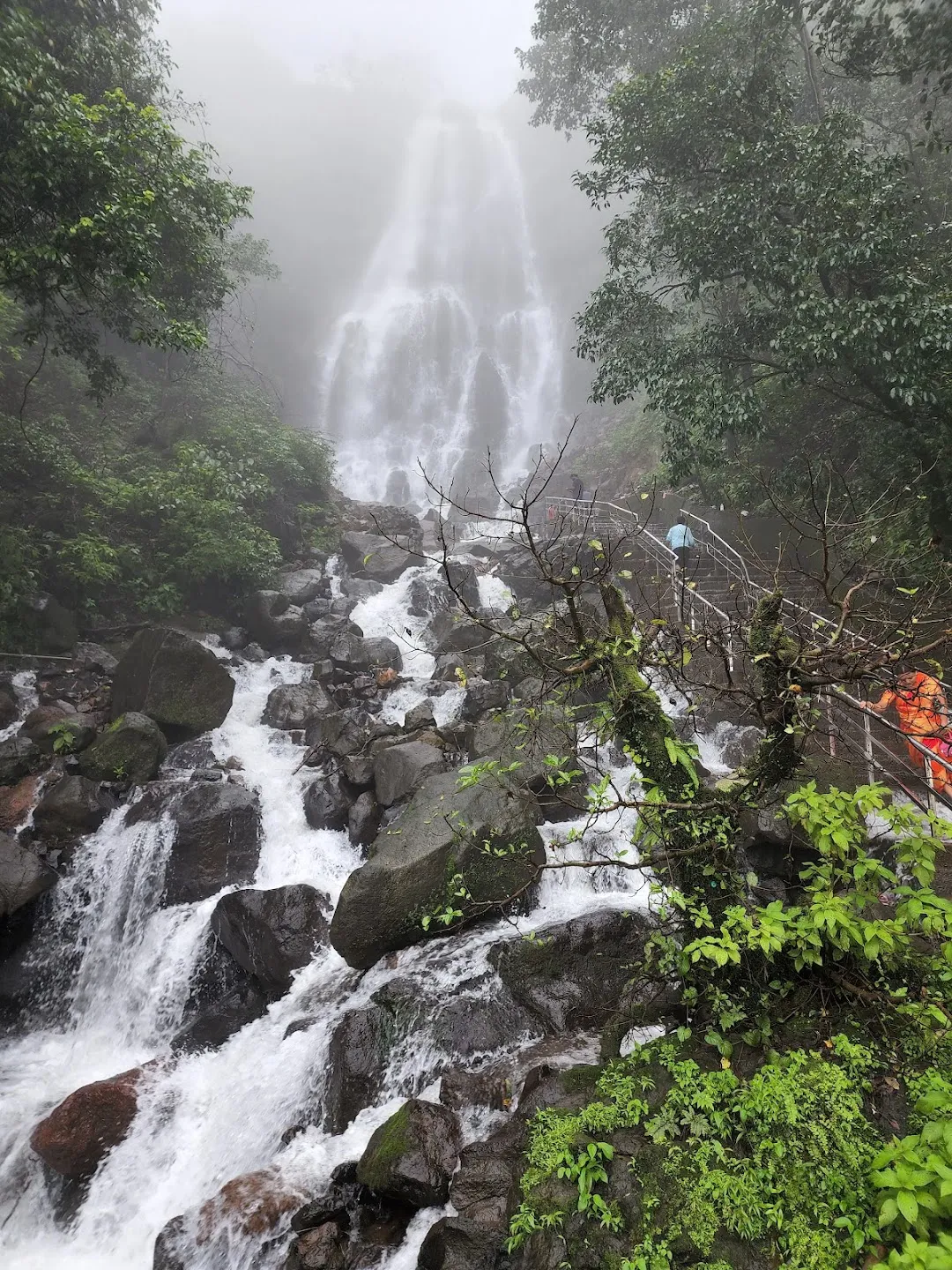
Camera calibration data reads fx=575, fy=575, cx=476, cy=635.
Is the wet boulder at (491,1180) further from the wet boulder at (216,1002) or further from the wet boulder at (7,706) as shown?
the wet boulder at (7,706)

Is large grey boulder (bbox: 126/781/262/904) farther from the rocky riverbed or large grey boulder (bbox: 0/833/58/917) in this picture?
large grey boulder (bbox: 0/833/58/917)

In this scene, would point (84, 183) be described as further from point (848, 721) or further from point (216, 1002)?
point (848, 721)

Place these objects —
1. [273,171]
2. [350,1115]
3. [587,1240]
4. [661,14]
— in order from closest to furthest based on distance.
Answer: [587,1240]
[350,1115]
[661,14]
[273,171]

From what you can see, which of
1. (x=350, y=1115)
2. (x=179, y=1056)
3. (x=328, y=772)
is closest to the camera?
(x=350, y=1115)

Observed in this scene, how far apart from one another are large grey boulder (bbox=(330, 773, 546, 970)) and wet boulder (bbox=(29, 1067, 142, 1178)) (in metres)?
2.38

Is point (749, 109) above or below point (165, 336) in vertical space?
above

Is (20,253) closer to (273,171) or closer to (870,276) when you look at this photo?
(870,276)

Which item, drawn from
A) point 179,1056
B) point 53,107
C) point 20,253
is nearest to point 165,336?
point 20,253

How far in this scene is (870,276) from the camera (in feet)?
27.7

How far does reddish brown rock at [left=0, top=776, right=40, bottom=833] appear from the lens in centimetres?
783

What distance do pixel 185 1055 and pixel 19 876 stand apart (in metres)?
3.03

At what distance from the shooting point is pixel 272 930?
699cm

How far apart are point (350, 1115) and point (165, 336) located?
946 cm

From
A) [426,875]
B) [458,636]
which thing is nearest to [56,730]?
[426,875]
